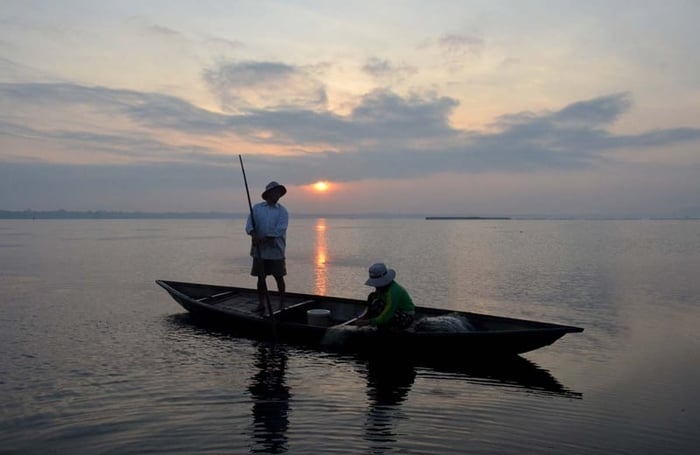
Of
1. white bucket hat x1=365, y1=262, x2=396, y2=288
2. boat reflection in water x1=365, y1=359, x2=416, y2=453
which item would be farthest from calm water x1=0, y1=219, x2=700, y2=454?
white bucket hat x1=365, y1=262, x2=396, y2=288

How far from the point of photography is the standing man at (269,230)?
35.9ft

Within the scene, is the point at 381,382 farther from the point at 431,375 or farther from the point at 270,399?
the point at 270,399

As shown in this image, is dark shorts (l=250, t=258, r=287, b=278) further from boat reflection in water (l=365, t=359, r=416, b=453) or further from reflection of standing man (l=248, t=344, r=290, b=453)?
boat reflection in water (l=365, t=359, r=416, b=453)

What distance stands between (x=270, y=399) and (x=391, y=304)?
256 cm

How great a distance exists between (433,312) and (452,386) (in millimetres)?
3069

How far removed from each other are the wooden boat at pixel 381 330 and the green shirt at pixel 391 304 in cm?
22

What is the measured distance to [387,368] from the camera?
9.20 meters

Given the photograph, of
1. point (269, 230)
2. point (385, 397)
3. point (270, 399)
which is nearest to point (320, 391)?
point (270, 399)

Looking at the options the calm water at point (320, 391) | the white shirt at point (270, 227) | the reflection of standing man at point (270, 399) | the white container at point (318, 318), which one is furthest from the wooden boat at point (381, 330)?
the white shirt at point (270, 227)

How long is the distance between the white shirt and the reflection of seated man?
101 inches

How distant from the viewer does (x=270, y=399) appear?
7664 mm

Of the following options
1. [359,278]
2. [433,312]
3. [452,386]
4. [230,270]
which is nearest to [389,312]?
[452,386]

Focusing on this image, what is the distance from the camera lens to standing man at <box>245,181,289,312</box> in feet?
35.9

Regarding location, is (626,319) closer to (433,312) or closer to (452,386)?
(433,312)
